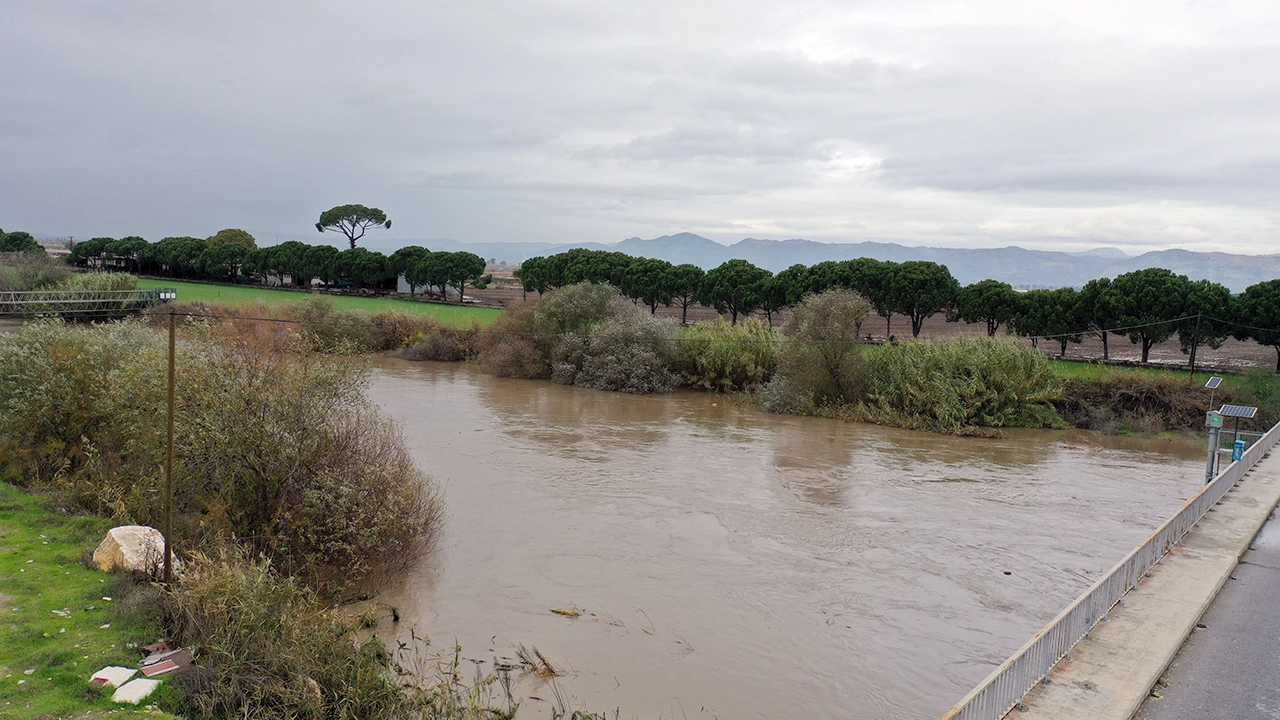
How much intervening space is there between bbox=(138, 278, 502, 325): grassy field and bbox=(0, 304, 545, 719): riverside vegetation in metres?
37.0

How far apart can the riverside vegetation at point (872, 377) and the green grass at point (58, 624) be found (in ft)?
87.1

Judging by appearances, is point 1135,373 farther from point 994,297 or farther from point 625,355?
point 625,355

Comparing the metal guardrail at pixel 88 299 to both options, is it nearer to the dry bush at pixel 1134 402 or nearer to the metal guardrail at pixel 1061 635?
the dry bush at pixel 1134 402

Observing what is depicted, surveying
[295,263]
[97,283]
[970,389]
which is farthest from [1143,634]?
[295,263]

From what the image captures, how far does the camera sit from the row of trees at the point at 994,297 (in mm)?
37344

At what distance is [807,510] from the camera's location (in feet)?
64.7

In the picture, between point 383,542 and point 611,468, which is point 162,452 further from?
point 611,468

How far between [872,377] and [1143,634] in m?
25.1

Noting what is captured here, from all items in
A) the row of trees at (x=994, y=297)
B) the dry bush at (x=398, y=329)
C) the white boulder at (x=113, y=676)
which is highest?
→ the row of trees at (x=994, y=297)

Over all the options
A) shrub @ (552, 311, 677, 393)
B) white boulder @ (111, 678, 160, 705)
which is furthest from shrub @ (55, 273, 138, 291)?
white boulder @ (111, 678, 160, 705)

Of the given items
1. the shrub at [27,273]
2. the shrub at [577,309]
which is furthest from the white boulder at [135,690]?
the shrub at [27,273]

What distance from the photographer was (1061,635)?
8633mm

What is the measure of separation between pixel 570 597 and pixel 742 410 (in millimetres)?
22458

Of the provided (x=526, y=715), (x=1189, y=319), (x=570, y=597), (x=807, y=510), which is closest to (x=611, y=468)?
(x=807, y=510)
